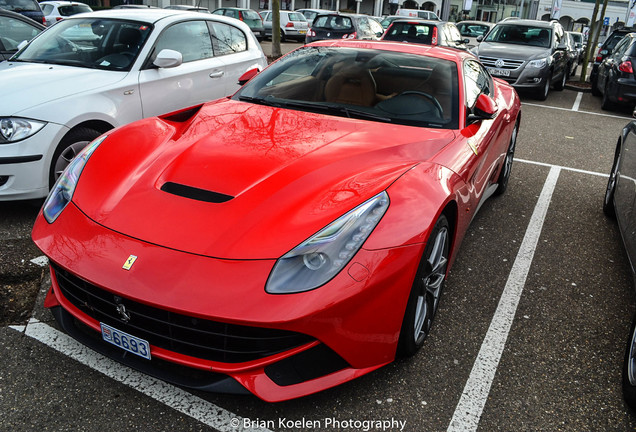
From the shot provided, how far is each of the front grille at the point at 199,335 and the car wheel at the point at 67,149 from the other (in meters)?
2.20

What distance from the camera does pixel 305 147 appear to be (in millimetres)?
2777

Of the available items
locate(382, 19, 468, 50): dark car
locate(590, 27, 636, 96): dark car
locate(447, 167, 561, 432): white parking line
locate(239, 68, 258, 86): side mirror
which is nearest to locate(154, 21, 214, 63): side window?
locate(239, 68, 258, 86): side mirror

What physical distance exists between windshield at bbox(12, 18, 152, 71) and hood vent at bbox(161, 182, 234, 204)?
2733mm

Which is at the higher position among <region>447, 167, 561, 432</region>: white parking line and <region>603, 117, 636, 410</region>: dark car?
<region>603, 117, 636, 410</region>: dark car

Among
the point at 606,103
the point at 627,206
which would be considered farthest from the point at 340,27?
the point at 627,206

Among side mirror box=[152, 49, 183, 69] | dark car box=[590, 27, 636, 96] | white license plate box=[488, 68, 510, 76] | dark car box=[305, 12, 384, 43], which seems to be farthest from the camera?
dark car box=[305, 12, 384, 43]

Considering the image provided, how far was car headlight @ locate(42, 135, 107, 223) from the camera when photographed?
8.16 ft

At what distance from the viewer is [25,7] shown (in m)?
12.4

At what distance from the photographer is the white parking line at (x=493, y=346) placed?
2279 millimetres

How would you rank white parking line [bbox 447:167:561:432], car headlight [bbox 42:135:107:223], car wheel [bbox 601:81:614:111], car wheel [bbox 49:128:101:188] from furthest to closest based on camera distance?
car wheel [bbox 601:81:614:111]
car wheel [bbox 49:128:101:188]
car headlight [bbox 42:135:107:223]
white parking line [bbox 447:167:561:432]

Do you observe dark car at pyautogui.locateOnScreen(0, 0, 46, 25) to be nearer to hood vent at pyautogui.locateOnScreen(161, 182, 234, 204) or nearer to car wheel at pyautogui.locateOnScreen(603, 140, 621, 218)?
hood vent at pyautogui.locateOnScreen(161, 182, 234, 204)

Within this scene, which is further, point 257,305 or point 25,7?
point 25,7

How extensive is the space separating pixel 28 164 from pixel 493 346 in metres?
3.31

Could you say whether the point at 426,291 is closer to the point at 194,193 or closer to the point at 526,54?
the point at 194,193
